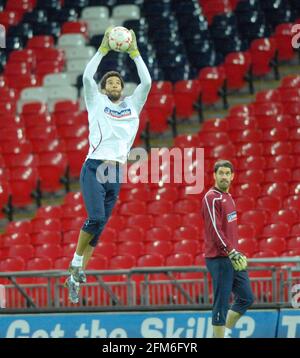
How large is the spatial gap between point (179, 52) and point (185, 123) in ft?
4.05

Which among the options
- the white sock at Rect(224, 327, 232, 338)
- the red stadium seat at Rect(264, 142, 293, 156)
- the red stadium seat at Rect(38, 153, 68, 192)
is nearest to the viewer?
the white sock at Rect(224, 327, 232, 338)

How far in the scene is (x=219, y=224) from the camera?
12430 millimetres

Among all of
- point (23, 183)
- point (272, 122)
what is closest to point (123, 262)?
point (23, 183)

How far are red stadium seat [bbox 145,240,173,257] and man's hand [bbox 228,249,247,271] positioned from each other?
171 inches

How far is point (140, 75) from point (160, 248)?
5235 mm

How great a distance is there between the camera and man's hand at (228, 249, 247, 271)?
12.3 meters

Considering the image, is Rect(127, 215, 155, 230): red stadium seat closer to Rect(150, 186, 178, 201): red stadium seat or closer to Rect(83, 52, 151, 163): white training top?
Rect(150, 186, 178, 201): red stadium seat

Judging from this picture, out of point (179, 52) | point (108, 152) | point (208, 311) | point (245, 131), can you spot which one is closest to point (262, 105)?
point (245, 131)

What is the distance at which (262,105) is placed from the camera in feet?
63.5

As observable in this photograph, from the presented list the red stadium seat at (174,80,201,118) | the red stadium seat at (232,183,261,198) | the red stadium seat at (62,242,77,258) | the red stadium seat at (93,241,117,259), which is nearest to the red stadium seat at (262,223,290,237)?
the red stadium seat at (232,183,261,198)

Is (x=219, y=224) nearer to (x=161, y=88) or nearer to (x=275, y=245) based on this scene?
(x=275, y=245)

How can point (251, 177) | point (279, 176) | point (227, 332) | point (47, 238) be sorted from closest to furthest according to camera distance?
point (227, 332) → point (47, 238) → point (279, 176) → point (251, 177)

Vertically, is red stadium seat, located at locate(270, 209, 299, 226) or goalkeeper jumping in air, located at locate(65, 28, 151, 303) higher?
goalkeeper jumping in air, located at locate(65, 28, 151, 303)
